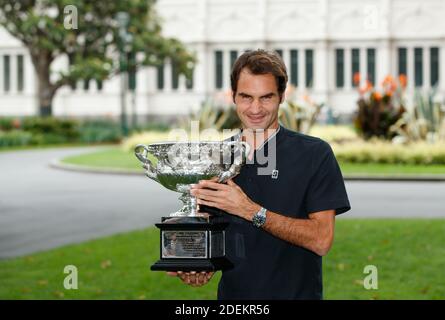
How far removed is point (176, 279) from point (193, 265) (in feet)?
21.5

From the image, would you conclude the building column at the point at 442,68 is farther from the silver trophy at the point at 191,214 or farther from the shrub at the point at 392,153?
the silver trophy at the point at 191,214

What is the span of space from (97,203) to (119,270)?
781cm

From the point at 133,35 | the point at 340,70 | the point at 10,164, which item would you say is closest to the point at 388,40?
the point at 340,70

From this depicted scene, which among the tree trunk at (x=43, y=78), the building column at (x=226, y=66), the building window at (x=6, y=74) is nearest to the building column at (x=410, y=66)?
the building column at (x=226, y=66)

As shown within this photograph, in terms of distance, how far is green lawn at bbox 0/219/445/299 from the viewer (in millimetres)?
9266

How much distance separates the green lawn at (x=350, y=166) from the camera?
25.2m

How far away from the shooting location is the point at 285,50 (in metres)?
65.4

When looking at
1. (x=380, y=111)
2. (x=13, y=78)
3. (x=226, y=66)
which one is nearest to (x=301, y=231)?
(x=380, y=111)

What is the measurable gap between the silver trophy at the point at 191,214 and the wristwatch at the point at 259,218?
211 millimetres

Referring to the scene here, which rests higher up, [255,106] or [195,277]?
[255,106]

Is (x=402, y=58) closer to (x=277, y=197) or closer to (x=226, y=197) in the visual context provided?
(x=277, y=197)

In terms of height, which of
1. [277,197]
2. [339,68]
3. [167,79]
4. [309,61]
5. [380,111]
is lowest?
[277,197]
